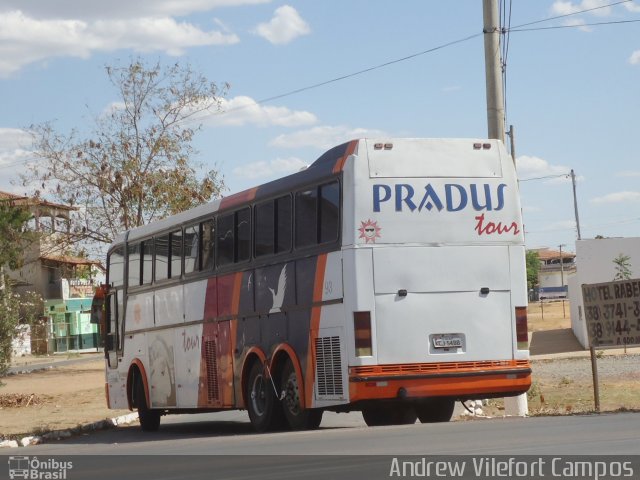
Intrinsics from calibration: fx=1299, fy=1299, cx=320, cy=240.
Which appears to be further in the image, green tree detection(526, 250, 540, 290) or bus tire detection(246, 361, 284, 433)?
green tree detection(526, 250, 540, 290)

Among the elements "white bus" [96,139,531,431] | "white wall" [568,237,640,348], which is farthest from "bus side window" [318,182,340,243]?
"white wall" [568,237,640,348]

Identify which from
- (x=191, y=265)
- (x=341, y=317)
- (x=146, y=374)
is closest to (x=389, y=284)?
(x=341, y=317)

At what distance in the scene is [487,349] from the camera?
1670 cm

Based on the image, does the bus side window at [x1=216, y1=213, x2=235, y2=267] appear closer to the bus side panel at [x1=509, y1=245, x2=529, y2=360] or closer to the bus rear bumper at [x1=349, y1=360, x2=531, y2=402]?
the bus rear bumper at [x1=349, y1=360, x2=531, y2=402]

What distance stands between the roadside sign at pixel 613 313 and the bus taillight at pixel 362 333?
4307mm

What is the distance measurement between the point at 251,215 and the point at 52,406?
16.2 m

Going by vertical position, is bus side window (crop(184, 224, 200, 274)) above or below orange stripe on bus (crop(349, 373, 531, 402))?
above

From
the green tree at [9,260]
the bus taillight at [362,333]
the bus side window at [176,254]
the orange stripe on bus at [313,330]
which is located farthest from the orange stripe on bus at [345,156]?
the green tree at [9,260]

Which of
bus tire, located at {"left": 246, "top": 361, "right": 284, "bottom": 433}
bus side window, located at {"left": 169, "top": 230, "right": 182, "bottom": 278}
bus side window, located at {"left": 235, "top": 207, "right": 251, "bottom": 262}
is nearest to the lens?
bus tire, located at {"left": 246, "top": 361, "right": 284, "bottom": 433}

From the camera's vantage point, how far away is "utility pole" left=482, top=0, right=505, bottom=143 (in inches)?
816

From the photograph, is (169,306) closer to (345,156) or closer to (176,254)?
(176,254)

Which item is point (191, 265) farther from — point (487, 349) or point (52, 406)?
point (52, 406)

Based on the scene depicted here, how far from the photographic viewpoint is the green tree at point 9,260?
31922 mm

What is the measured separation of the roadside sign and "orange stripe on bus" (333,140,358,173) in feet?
15.7
